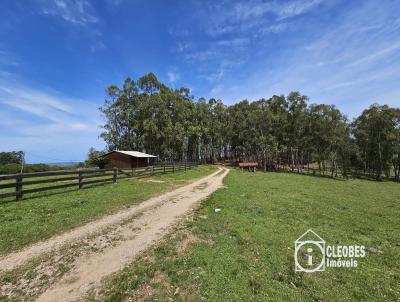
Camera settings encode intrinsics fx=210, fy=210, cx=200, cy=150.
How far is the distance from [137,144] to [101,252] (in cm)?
4869

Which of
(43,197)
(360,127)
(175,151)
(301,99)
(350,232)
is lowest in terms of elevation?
(350,232)

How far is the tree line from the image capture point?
4269cm

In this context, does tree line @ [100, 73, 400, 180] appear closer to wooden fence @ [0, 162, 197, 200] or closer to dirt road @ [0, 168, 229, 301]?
wooden fence @ [0, 162, 197, 200]

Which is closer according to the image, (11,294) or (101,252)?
(11,294)

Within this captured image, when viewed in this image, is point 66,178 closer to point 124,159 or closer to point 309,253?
point 309,253

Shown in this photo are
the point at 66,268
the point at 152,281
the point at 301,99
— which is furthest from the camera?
the point at 301,99

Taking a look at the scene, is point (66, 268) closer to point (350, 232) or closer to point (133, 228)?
point (133, 228)

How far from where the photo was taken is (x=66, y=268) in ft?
16.9

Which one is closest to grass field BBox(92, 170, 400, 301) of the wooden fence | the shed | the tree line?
the wooden fence

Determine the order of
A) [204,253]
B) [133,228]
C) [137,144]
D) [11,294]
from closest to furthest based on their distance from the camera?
1. [11,294]
2. [204,253]
3. [133,228]
4. [137,144]

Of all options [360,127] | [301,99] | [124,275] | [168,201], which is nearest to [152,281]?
[124,275]

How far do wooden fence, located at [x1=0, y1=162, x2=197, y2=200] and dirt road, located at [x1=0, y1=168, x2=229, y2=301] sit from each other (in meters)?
6.12

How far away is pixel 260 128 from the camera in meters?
48.4

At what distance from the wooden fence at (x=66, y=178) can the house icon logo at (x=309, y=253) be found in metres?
12.7
